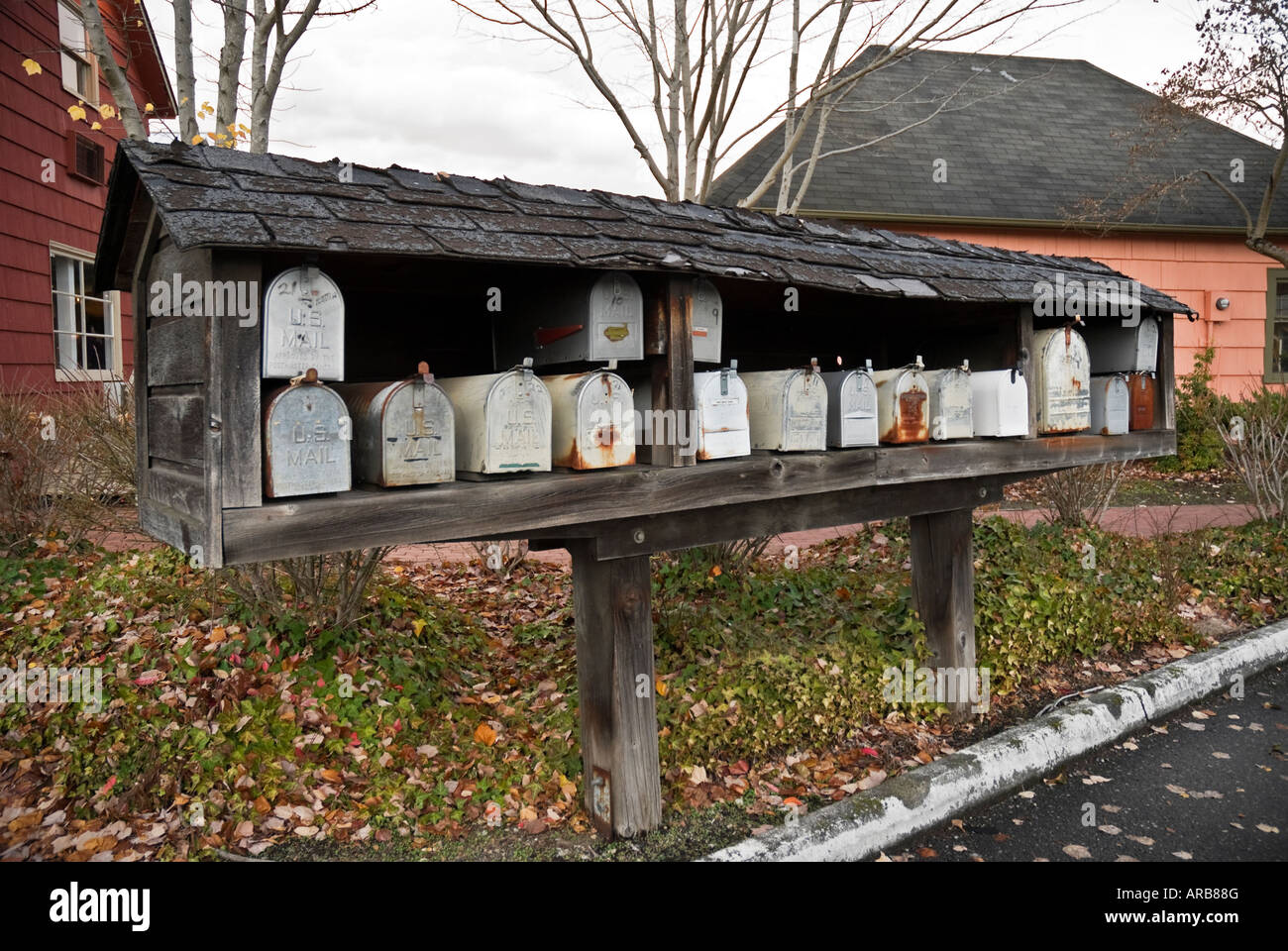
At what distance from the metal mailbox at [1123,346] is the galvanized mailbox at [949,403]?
1.28m

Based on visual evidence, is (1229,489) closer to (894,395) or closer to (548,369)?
(894,395)

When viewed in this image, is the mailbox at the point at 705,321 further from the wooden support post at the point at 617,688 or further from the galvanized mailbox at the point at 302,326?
the galvanized mailbox at the point at 302,326

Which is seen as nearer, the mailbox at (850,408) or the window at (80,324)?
the mailbox at (850,408)

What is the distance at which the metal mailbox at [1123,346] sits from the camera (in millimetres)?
4605

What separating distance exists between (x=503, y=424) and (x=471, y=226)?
0.61 meters

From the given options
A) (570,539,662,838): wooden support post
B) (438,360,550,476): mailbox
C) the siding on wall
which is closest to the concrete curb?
(570,539,662,838): wooden support post

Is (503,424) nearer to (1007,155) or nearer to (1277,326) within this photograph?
(1007,155)

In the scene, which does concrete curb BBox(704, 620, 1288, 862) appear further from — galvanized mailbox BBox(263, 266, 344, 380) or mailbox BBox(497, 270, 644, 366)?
galvanized mailbox BBox(263, 266, 344, 380)

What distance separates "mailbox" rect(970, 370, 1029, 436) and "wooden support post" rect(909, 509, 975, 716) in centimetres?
66

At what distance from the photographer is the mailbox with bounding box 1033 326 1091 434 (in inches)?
165

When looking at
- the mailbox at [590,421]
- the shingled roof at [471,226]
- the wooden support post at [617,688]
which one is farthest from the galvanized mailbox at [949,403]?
the mailbox at [590,421]

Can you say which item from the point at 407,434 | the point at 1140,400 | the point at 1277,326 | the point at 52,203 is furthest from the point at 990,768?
the point at 1277,326

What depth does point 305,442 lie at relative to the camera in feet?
7.54

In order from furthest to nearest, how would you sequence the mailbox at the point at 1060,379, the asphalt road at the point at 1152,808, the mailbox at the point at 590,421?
the mailbox at the point at 1060,379 → the asphalt road at the point at 1152,808 → the mailbox at the point at 590,421
